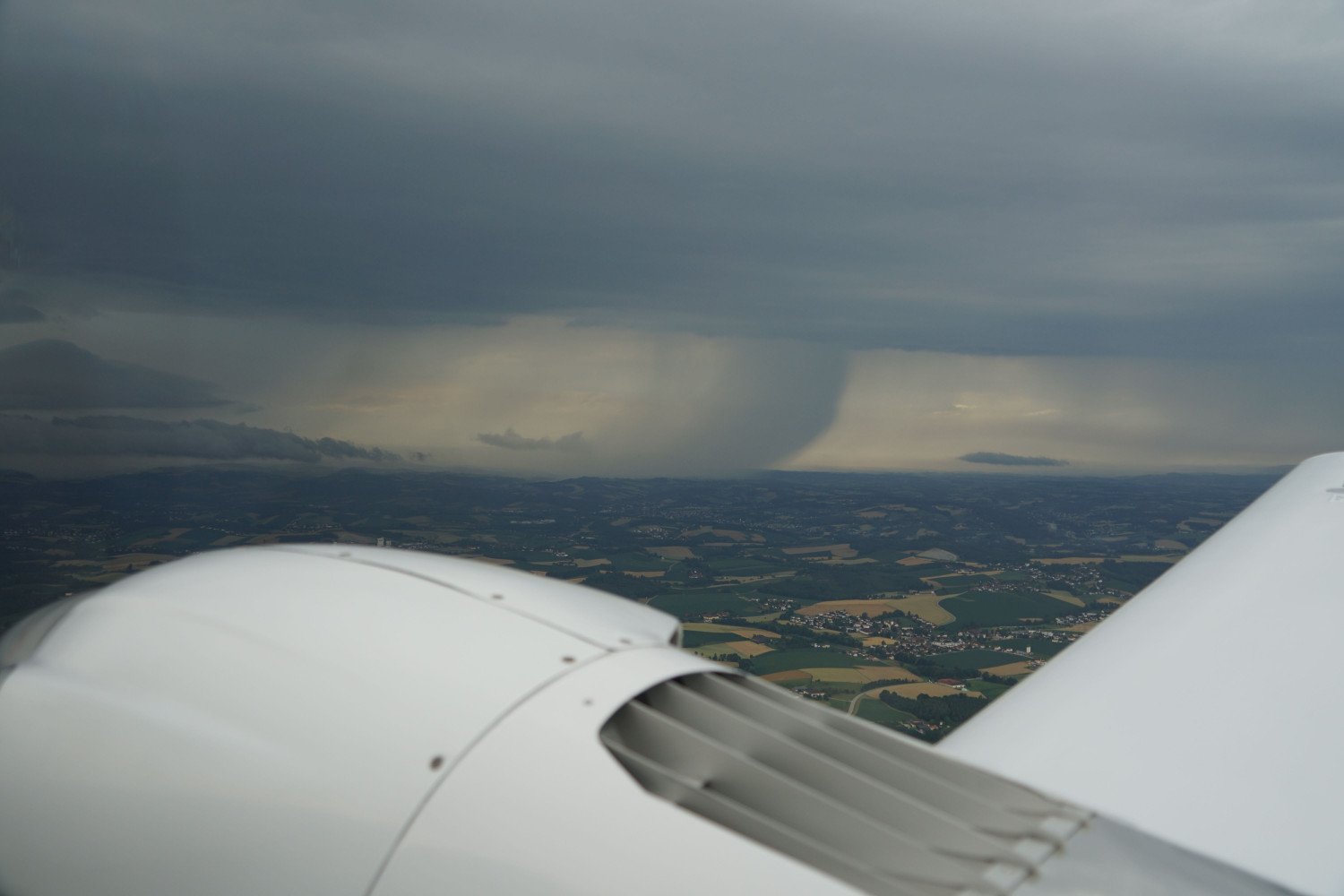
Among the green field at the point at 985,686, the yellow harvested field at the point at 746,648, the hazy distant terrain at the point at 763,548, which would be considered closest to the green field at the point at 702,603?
the hazy distant terrain at the point at 763,548

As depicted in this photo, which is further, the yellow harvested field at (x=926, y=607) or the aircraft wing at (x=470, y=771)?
the yellow harvested field at (x=926, y=607)

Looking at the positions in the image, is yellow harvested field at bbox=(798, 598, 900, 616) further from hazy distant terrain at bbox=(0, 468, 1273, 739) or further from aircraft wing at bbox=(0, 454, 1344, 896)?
aircraft wing at bbox=(0, 454, 1344, 896)

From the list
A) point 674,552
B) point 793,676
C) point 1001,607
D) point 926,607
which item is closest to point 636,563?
point 674,552

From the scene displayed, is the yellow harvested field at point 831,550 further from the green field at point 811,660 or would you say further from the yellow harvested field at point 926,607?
the green field at point 811,660

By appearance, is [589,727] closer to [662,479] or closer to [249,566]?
[249,566]

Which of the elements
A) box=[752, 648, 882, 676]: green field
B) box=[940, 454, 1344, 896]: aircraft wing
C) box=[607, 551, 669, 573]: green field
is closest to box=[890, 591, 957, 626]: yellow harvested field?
box=[752, 648, 882, 676]: green field

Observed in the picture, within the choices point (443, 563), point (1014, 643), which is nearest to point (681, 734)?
point (443, 563)

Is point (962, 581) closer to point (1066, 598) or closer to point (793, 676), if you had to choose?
point (1066, 598)
